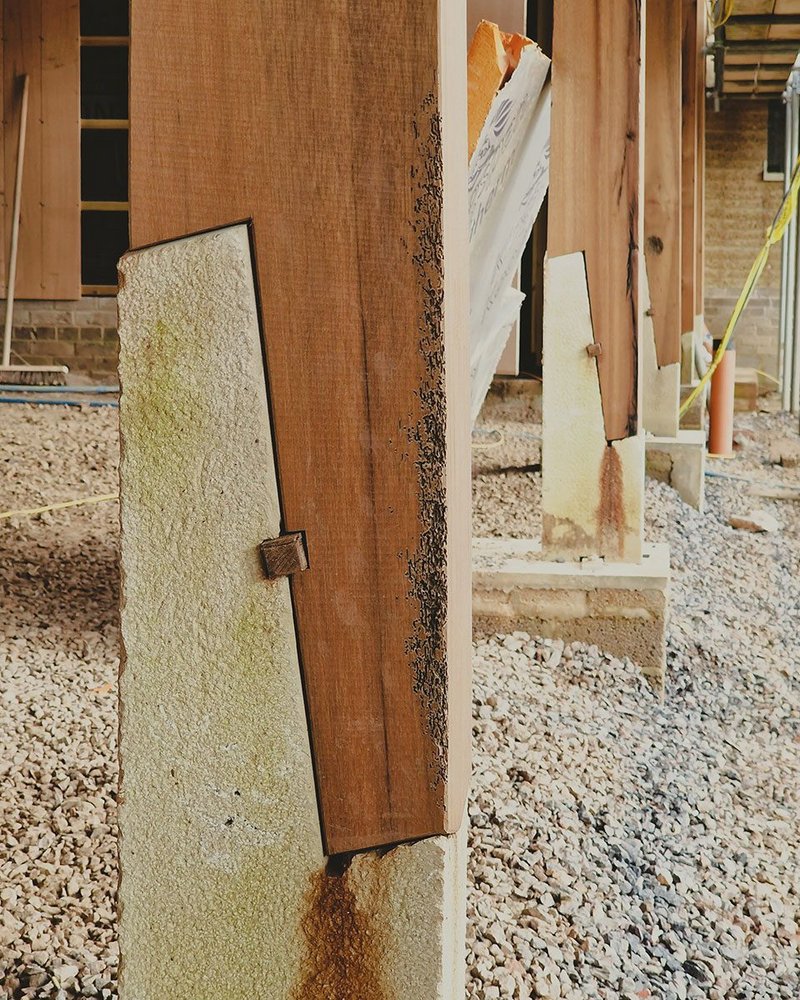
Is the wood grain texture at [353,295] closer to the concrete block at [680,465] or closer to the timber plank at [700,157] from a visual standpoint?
the concrete block at [680,465]

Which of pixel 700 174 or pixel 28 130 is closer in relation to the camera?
pixel 28 130

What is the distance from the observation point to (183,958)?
1175 mm

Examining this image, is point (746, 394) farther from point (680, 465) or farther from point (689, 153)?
point (680, 465)

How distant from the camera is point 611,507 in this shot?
353 cm

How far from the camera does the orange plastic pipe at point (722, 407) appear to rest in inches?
325

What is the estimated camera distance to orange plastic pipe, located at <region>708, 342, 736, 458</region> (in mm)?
8266

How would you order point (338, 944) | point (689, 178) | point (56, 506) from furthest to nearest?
point (689, 178) < point (56, 506) < point (338, 944)

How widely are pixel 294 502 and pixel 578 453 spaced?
2502mm

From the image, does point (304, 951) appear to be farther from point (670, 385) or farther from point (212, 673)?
point (670, 385)

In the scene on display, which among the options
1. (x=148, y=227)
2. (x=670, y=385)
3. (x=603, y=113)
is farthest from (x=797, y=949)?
(x=670, y=385)

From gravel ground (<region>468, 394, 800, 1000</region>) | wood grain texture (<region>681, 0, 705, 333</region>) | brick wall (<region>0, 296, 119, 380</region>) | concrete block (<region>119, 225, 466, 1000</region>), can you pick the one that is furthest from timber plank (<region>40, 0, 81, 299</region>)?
concrete block (<region>119, 225, 466, 1000</region>)

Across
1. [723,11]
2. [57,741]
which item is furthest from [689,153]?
[57,741]

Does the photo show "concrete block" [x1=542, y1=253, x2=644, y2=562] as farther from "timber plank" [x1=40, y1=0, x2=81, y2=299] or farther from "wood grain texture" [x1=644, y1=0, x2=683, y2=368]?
"timber plank" [x1=40, y1=0, x2=81, y2=299]

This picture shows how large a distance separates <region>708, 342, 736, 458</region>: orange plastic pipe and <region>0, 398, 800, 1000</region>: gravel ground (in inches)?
155
